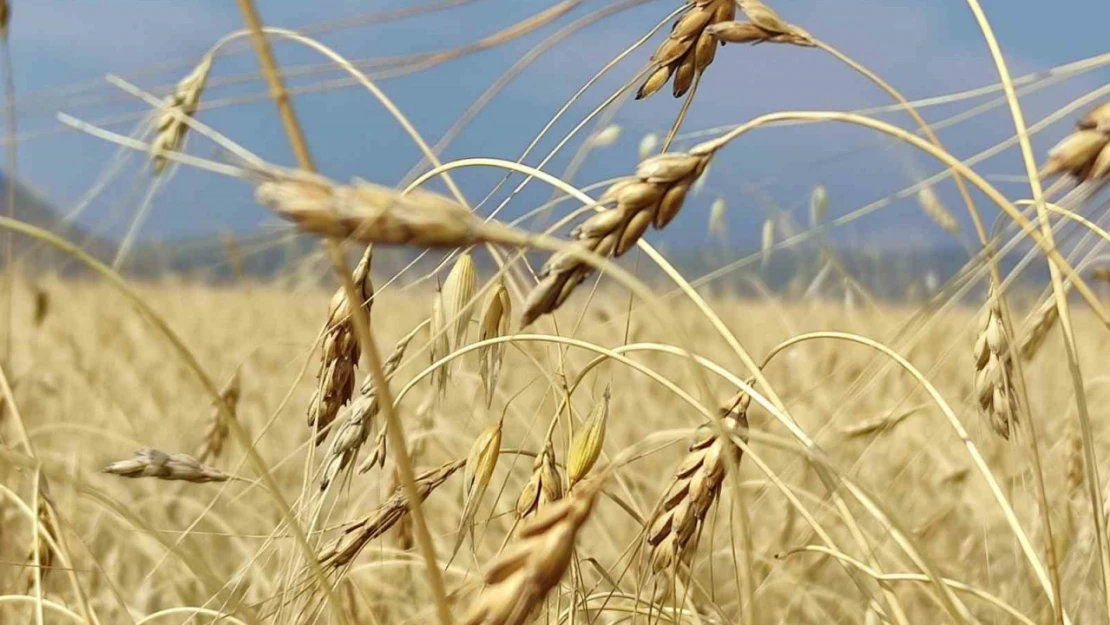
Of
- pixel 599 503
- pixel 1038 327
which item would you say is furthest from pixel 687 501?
pixel 599 503

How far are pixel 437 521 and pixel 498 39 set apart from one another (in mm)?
1152

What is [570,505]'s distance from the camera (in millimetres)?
300

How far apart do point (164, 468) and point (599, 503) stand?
3.24ft

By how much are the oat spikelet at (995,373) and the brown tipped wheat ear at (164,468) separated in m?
0.42

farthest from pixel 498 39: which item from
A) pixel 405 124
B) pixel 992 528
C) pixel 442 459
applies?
pixel 442 459

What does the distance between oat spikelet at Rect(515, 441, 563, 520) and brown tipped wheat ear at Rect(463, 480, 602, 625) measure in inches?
8.0

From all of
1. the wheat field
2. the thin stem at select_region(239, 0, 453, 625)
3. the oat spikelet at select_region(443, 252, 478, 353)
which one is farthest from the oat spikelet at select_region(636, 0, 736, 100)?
the thin stem at select_region(239, 0, 453, 625)

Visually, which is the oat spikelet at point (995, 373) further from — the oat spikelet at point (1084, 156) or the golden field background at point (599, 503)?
the oat spikelet at point (1084, 156)

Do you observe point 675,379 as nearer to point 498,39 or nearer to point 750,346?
point 750,346

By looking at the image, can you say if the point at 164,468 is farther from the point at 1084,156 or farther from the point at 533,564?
the point at 1084,156

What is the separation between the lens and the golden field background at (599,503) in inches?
23.3

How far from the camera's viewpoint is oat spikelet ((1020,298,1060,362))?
Result: 0.66m

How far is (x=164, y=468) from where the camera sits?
54cm

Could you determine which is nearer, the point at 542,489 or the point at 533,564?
the point at 533,564
